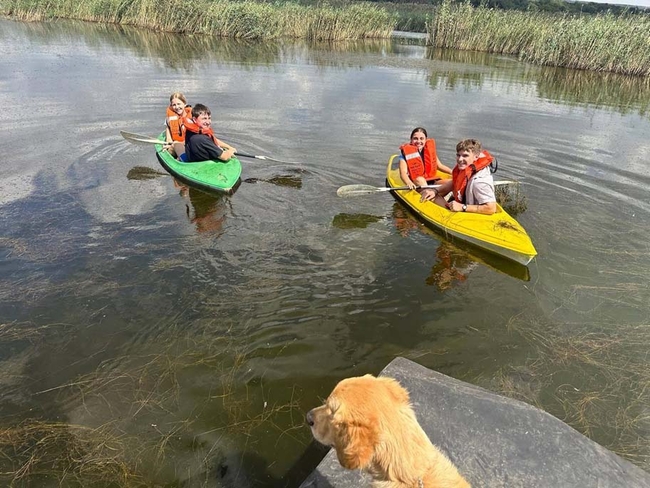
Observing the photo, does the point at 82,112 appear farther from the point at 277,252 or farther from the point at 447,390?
the point at 447,390

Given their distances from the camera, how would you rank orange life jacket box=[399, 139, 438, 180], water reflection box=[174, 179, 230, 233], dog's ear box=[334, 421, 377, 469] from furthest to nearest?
orange life jacket box=[399, 139, 438, 180] → water reflection box=[174, 179, 230, 233] → dog's ear box=[334, 421, 377, 469]

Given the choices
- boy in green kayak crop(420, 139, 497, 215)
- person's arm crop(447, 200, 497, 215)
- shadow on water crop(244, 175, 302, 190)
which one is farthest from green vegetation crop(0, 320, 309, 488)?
shadow on water crop(244, 175, 302, 190)

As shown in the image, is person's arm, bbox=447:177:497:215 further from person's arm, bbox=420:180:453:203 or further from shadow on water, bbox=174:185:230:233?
shadow on water, bbox=174:185:230:233

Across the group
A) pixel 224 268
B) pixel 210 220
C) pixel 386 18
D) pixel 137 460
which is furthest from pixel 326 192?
pixel 386 18

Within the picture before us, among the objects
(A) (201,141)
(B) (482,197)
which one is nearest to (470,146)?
(B) (482,197)

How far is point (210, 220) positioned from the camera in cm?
648

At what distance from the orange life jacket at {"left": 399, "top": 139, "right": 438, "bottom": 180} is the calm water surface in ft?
2.41

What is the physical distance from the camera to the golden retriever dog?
1730mm

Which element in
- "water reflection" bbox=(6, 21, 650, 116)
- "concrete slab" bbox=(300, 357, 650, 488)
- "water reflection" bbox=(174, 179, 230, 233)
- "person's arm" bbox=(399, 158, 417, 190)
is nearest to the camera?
"concrete slab" bbox=(300, 357, 650, 488)

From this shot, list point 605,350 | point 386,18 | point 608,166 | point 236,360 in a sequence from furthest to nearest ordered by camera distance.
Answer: point 386,18 → point 608,166 → point 605,350 → point 236,360

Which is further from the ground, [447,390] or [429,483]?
[429,483]

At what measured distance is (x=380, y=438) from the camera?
1751mm

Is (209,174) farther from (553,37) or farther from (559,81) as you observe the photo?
(553,37)

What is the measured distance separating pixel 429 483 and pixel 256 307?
3.07 metres
